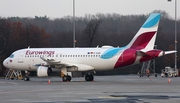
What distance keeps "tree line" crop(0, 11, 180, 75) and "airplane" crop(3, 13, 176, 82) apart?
25.8m

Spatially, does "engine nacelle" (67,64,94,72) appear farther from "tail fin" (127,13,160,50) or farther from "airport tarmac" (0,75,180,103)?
"airport tarmac" (0,75,180,103)

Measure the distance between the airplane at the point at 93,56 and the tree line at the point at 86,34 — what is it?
25.8m

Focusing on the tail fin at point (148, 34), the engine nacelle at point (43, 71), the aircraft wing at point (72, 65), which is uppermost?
the tail fin at point (148, 34)

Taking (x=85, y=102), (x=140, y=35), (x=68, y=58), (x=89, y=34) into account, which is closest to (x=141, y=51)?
(x=140, y=35)

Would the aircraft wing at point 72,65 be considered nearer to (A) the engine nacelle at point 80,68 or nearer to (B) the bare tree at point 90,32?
(A) the engine nacelle at point 80,68

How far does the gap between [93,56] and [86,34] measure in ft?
148

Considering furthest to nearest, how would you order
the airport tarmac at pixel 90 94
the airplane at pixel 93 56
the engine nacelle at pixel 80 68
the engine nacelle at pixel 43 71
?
the engine nacelle at pixel 80 68
the engine nacelle at pixel 43 71
the airplane at pixel 93 56
the airport tarmac at pixel 90 94

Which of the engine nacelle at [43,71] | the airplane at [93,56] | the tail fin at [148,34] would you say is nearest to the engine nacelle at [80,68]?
the airplane at [93,56]

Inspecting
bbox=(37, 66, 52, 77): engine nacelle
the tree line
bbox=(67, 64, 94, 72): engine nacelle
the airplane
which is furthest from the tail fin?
the tree line

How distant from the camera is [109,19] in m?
134

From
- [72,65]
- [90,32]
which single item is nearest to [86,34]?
[90,32]

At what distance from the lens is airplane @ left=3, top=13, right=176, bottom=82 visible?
158 ft

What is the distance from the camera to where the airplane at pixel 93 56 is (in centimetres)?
4812

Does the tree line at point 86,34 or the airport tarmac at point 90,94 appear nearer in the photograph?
the airport tarmac at point 90,94
